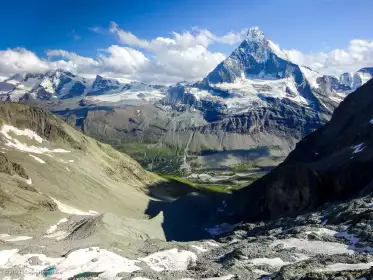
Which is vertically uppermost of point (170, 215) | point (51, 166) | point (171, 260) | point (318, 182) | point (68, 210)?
point (51, 166)

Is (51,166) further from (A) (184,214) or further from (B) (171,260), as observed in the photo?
(B) (171,260)

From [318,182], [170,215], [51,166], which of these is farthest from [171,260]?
[51,166]

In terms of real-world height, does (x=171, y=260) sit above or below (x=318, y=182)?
below

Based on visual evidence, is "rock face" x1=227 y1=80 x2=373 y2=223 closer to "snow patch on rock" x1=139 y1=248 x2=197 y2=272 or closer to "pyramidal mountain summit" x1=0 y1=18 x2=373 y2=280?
"pyramidal mountain summit" x1=0 y1=18 x2=373 y2=280

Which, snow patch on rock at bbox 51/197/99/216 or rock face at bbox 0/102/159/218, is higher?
rock face at bbox 0/102/159/218

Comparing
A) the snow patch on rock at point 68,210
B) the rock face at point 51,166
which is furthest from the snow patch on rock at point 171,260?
the snow patch on rock at point 68,210

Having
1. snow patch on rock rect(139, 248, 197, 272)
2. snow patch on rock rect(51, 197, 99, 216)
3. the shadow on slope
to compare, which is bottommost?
the shadow on slope

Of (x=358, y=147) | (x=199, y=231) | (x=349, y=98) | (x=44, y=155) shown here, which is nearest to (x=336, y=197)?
Answer: (x=358, y=147)

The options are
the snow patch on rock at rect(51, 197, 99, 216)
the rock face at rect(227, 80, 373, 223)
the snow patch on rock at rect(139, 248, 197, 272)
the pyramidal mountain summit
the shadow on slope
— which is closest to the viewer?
the pyramidal mountain summit

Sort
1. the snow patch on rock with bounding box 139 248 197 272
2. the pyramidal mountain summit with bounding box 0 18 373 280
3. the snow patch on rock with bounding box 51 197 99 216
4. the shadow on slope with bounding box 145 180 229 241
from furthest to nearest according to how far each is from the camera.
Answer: the shadow on slope with bounding box 145 180 229 241 → the snow patch on rock with bounding box 51 197 99 216 → the snow patch on rock with bounding box 139 248 197 272 → the pyramidal mountain summit with bounding box 0 18 373 280

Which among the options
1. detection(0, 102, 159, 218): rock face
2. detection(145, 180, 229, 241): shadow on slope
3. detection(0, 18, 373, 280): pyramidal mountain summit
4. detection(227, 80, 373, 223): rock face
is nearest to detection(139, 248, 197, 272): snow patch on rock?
detection(0, 18, 373, 280): pyramidal mountain summit

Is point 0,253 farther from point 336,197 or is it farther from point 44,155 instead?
point 44,155
